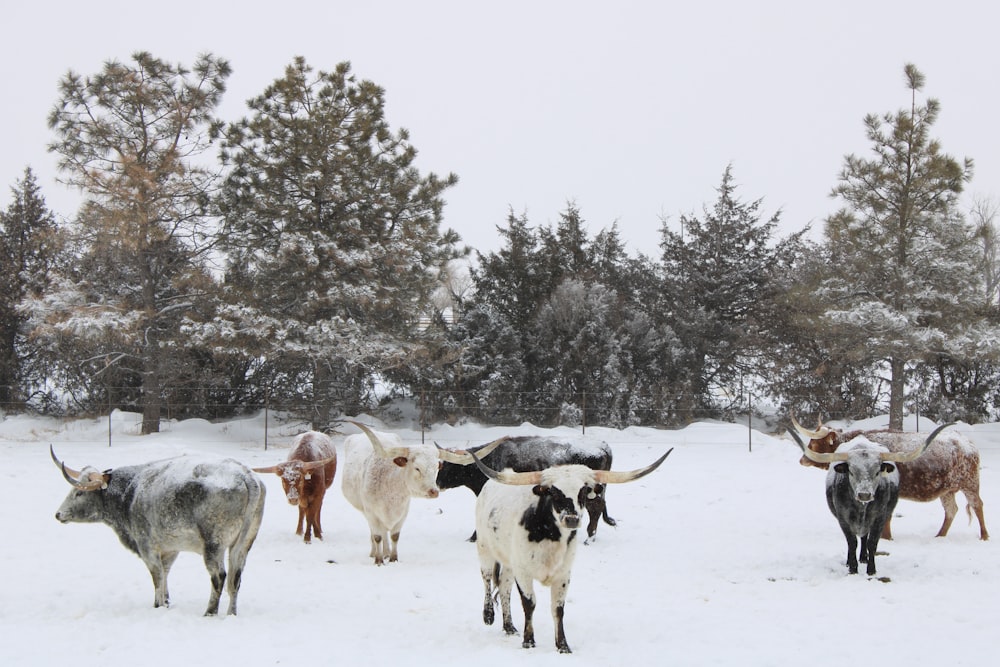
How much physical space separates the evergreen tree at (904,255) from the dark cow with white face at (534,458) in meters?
12.2

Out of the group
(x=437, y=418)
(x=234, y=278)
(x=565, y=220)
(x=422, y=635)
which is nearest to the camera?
(x=422, y=635)

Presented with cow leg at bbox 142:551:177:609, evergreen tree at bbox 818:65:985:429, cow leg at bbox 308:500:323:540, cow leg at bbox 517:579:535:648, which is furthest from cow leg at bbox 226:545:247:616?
evergreen tree at bbox 818:65:985:429

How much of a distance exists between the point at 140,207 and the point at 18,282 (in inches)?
292

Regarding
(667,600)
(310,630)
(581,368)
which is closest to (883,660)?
(667,600)

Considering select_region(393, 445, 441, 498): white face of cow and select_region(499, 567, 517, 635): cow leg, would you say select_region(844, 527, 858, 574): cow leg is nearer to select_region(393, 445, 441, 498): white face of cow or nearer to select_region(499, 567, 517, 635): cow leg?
select_region(499, 567, 517, 635): cow leg

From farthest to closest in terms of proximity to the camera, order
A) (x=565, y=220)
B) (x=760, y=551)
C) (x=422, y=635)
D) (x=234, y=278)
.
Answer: (x=565, y=220) < (x=234, y=278) < (x=760, y=551) < (x=422, y=635)

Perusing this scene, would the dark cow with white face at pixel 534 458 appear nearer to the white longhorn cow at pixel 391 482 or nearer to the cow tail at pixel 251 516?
the white longhorn cow at pixel 391 482

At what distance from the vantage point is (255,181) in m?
21.7

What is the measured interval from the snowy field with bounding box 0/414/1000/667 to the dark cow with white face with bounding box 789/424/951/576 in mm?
338

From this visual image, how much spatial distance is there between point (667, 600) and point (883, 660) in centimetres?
216

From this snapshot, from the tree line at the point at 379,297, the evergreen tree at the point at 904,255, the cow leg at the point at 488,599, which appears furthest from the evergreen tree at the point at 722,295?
the cow leg at the point at 488,599

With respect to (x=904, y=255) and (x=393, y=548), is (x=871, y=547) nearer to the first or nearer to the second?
(x=393, y=548)

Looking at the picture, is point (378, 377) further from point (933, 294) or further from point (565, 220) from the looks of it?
point (933, 294)

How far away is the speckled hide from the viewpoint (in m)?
9.77
